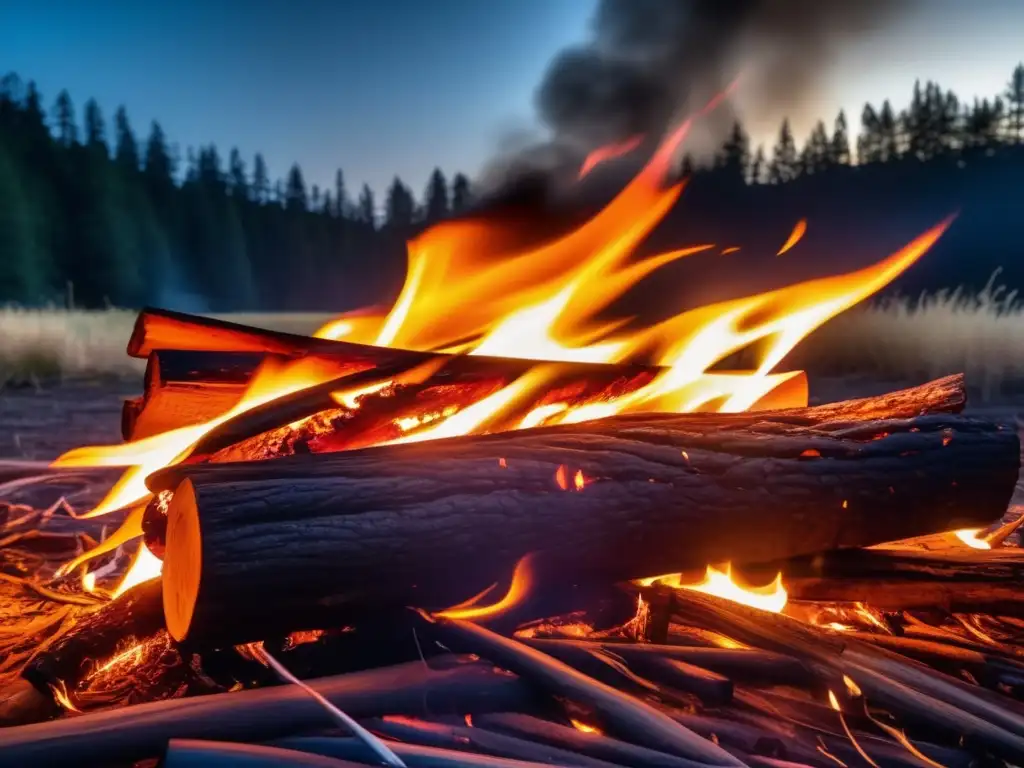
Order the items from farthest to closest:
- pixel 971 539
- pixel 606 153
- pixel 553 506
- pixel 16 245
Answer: pixel 16 245 → pixel 606 153 → pixel 971 539 → pixel 553 506

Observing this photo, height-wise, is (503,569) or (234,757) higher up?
(503,569)

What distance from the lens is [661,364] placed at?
2.17 metres

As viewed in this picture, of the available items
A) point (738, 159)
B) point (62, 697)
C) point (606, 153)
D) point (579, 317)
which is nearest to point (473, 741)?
point (62, 697)

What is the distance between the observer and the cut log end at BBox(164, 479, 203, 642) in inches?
50.0

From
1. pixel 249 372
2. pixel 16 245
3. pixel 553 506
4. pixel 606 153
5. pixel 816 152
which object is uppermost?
pixel 816 152

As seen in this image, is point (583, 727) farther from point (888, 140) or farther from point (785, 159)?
point (888, 140)

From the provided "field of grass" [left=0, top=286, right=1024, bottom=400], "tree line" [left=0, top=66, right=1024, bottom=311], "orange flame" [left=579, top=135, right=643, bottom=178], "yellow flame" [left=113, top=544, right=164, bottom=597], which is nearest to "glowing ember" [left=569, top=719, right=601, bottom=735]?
"yellow flame" [left=113, top=544, right=164, bottom=597]

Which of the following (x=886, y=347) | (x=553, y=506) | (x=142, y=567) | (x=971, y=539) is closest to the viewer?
(x=553, y=506)

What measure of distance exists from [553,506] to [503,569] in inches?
6.1

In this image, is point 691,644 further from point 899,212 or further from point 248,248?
point 248,248

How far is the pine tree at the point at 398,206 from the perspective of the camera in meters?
29.2

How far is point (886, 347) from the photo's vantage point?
7.95 meters

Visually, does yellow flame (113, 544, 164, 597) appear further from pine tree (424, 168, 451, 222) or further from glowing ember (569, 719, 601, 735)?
pine tree (424, 168, 451, 222)

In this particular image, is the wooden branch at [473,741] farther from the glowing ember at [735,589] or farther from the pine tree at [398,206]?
the pine tree at [398,206]
